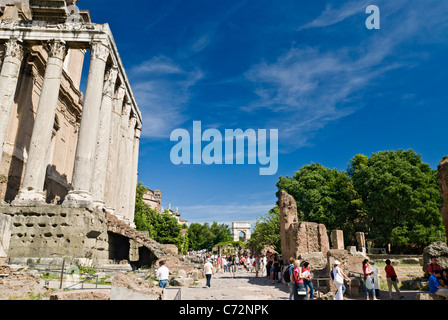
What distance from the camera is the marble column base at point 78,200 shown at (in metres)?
14.8

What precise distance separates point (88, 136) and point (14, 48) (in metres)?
7.43

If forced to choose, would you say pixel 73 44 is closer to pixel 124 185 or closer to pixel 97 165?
pixel 97 165

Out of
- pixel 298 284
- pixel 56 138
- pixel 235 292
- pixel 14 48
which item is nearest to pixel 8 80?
pixel 14 48

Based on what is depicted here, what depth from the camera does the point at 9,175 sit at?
19344 millimetres

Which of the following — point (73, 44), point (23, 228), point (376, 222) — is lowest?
point (23, 228)

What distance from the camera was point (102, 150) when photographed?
18.1m

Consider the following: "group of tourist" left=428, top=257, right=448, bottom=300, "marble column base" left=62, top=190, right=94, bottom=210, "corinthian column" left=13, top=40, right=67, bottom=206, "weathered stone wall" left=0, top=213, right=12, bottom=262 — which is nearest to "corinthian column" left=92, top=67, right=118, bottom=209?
"marble column base" left=62, top=190, right=94, bottom=210

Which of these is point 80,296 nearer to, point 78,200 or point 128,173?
point 78,200

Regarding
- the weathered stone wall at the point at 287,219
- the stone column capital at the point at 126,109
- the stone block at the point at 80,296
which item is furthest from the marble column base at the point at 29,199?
the weathered stone wall at the point at 287,219

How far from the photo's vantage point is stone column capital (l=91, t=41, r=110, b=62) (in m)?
18.0

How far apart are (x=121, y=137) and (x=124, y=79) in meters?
4.57
